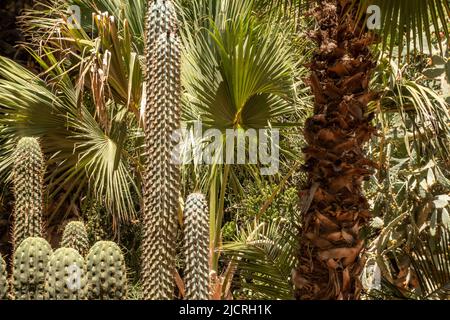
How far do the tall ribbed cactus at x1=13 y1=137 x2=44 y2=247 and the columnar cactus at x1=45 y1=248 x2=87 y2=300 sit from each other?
100 cm

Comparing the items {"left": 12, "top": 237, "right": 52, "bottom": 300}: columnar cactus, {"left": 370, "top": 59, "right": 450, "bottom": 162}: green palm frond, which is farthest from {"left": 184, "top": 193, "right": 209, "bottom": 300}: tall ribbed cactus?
{"left": 370, "top": 59, "right": 450, "bottom": 162}: green palm frond

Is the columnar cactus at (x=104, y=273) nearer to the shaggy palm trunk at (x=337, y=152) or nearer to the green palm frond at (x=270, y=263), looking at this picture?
the shaggy palm trunk at (x=337, y=152)

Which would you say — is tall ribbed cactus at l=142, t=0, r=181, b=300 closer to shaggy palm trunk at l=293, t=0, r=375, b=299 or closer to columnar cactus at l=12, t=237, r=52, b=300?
columnar cactus at l=12, t=237, r=52, b=300

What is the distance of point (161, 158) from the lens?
3969mm

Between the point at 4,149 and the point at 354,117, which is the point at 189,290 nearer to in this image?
the point at 354,117

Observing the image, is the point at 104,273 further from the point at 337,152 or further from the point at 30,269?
the point at 337,152

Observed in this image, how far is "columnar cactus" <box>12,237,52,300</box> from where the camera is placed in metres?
3.62

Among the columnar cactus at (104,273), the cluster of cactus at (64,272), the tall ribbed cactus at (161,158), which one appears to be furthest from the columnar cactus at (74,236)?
the columnar cactus at (104,273)

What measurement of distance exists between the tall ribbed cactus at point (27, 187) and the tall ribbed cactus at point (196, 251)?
3.67 feet

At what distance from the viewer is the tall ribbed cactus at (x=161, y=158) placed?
12.8 ft

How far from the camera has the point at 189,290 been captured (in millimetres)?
3656
